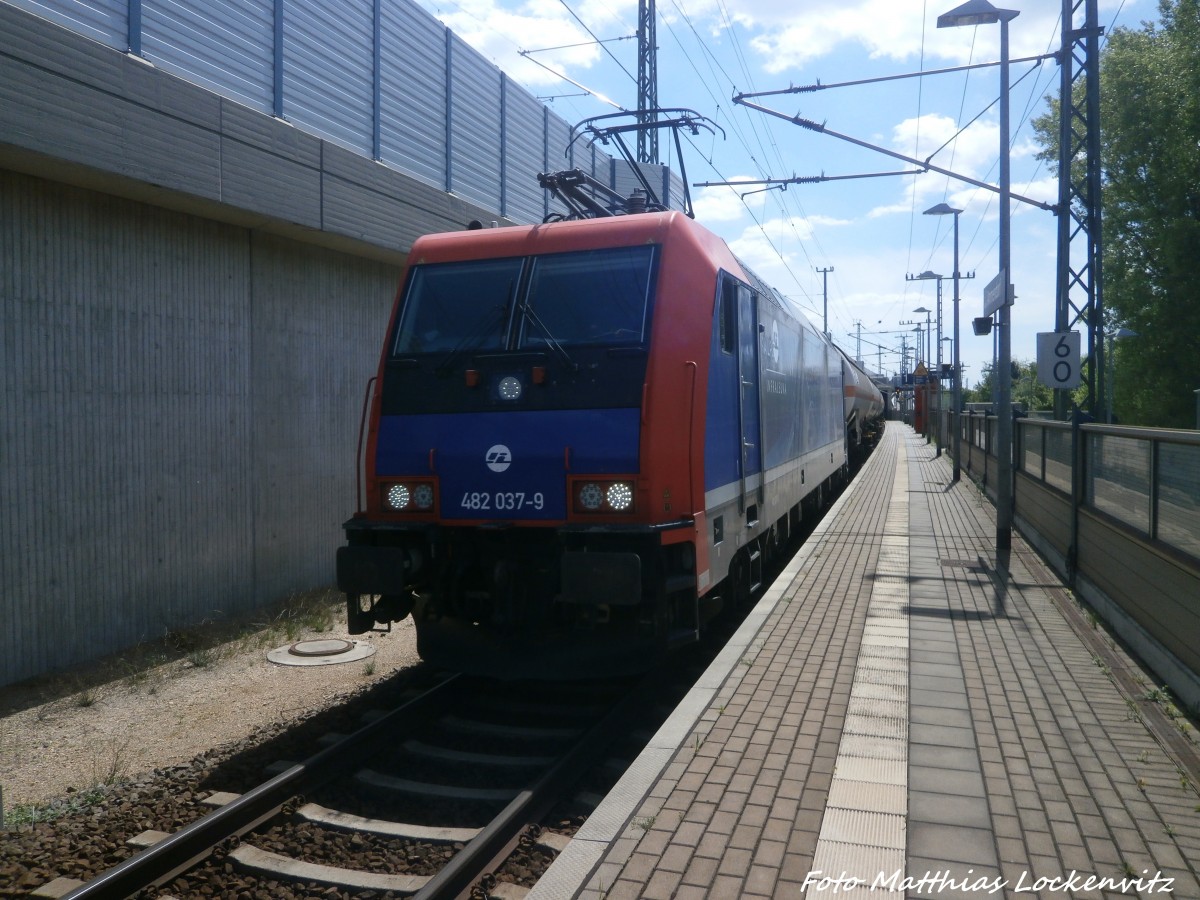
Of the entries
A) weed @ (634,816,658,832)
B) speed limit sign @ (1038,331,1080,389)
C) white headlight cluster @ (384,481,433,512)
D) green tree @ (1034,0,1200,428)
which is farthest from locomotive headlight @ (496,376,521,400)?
green tree @ (1034,0,1200,428)

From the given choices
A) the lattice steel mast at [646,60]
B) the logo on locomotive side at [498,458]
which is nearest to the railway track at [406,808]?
the logo on locomotive side at [498,458]

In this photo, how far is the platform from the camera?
360 cm

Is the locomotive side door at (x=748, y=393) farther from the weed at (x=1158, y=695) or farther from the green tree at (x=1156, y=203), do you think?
the green tree at (x=1156, y=203)

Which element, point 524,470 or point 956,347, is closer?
point 524,470

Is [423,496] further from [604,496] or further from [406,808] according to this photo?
[406,808]

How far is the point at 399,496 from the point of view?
21.2 ft

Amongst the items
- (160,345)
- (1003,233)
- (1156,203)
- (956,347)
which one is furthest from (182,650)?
(1156,203)

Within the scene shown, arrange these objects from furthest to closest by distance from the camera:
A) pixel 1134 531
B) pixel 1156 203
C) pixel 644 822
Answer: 1. pixel 1156 203
2. pixel 1134 531
3. pixel 644 822

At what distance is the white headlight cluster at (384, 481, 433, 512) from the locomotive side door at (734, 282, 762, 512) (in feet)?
7.98

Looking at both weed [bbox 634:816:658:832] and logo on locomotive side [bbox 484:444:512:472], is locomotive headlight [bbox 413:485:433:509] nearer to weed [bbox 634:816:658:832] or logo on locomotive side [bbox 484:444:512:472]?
logo on locomotive side [bbox 484:444:512:472]

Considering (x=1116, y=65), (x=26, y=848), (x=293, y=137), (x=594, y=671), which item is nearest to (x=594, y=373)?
(x=594, y=671)

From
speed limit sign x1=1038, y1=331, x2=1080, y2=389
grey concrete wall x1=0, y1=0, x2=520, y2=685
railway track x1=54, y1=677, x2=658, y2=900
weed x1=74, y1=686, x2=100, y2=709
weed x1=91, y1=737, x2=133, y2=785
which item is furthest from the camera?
speed limit sign x1=1038, y1=331, x2=1080, y2=389

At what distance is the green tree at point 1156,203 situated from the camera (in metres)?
27.6

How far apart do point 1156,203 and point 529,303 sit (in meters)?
28.6
